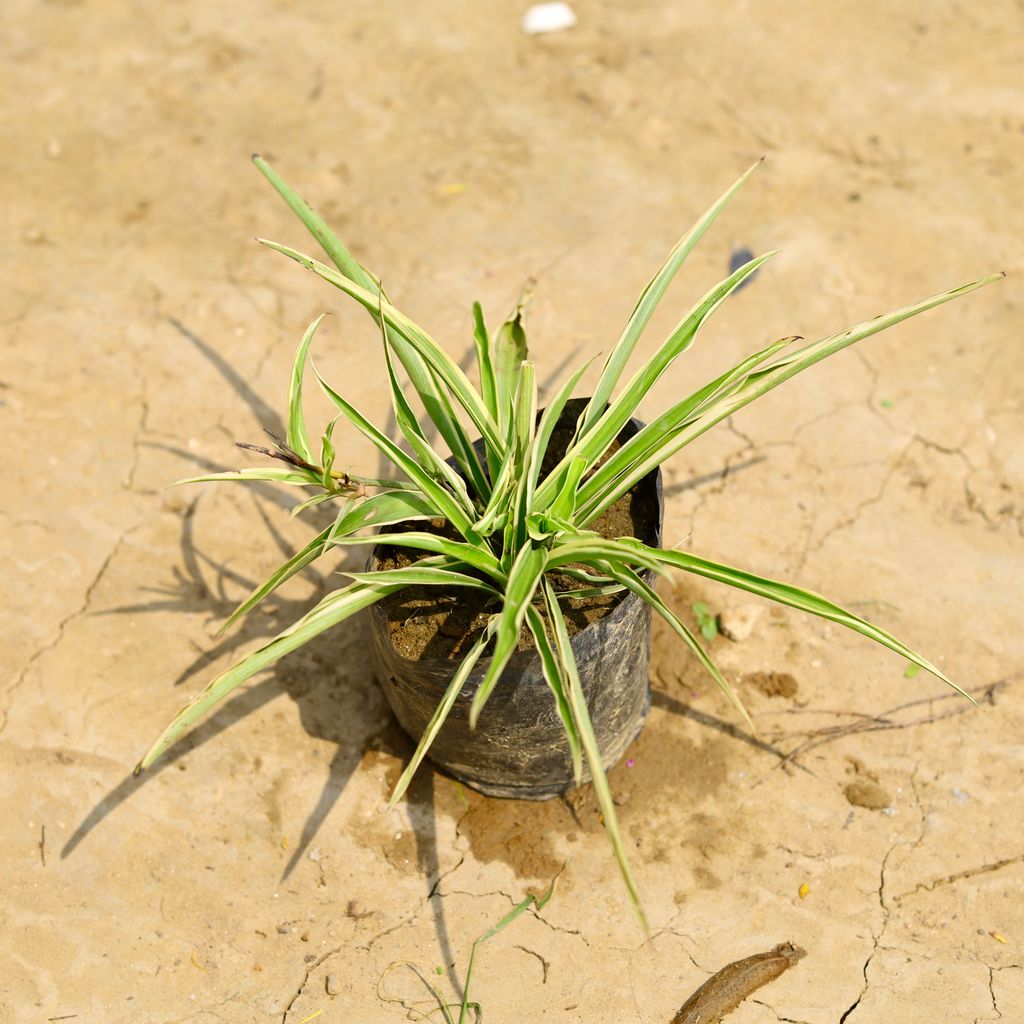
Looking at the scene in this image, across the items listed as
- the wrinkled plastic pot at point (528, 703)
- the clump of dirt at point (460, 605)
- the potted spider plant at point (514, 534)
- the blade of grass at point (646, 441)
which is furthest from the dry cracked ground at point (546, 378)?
the blade of grass at point (646, 441)

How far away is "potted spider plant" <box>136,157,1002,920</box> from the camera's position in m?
1.75

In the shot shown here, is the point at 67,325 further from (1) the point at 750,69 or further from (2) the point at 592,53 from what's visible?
(1) the point at 750,69

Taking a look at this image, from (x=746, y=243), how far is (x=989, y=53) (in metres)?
1.32

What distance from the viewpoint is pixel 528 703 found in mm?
1915

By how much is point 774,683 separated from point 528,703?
76 centimetres

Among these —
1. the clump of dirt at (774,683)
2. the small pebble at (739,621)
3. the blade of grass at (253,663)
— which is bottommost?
the clump of dirt at (774,683)

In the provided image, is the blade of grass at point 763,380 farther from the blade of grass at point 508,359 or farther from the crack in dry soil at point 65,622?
the crack in dry soil at point 65,622

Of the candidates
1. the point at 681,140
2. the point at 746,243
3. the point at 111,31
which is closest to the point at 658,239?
the point at 746,243

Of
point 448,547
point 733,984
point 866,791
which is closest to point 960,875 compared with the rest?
point 866,791

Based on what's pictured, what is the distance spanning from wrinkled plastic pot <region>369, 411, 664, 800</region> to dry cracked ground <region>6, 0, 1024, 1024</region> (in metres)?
0.13

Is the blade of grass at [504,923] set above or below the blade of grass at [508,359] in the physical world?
below

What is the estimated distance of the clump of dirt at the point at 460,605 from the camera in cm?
194

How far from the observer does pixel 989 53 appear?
371cm

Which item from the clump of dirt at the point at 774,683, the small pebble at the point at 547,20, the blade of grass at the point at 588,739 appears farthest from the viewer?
the small pebble at the point at 547,20
